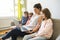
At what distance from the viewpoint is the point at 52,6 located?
355cm

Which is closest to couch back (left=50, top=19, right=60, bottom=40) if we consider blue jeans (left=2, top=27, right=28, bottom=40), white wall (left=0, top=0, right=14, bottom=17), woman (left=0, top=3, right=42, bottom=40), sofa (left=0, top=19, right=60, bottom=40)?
sofa (left=0, top=19, right=60, bottom=40)

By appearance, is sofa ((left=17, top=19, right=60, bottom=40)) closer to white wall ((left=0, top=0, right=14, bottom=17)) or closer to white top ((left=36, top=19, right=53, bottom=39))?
white top ((left=36, top=19, right=53, bottom=39))

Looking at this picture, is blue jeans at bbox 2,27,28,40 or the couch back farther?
blue jeans at bbox 2,27,28,40

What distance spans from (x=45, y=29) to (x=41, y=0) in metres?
1.40

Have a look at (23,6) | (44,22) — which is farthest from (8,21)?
(44,22)

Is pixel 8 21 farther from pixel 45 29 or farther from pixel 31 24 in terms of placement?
pixel 45 29

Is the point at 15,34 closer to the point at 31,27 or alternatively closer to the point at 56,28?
the point at 31,27

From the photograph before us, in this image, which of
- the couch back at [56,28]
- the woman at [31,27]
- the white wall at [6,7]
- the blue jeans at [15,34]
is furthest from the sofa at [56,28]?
the white wall at [6,7]

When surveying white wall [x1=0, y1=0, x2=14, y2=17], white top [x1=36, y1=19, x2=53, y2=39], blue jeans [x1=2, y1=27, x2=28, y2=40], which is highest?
white wall [x1=0, y1=0, x2=14, y2=17]

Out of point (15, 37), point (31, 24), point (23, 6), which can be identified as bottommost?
point (15, 37)

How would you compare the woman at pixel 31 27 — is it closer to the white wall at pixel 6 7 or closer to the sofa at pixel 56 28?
the sofa at pixel 56 28

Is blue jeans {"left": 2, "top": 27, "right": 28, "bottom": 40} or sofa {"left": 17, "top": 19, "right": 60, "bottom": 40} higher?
sofa {"left": 17, "top": 19, "right": 60, "bottom": 40}

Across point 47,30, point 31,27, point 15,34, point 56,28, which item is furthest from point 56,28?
point 15,34

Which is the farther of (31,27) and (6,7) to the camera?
(6,7)
